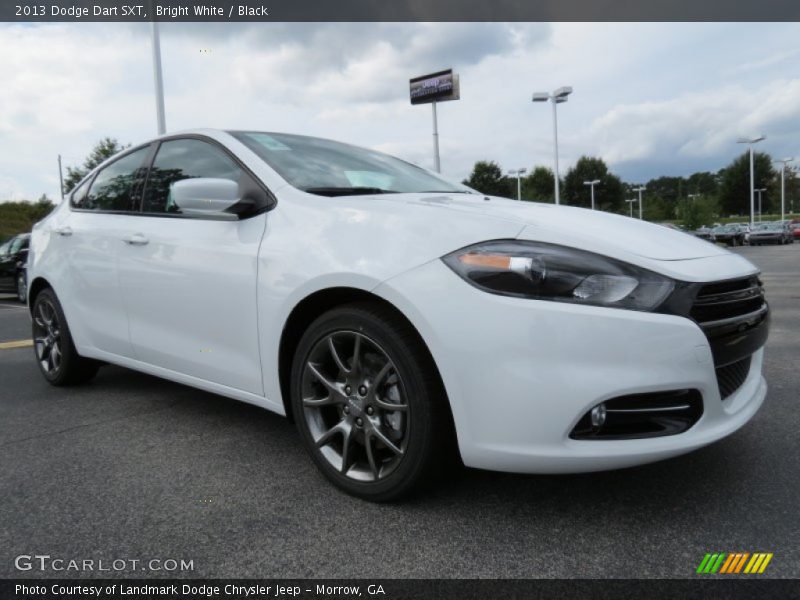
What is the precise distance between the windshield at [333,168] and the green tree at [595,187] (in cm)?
7884

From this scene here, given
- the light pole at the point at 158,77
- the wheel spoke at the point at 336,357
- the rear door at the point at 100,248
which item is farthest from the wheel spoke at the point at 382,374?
the light pole at the point at 158,77

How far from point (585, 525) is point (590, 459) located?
30cm

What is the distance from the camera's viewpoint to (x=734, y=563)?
1.81 meters

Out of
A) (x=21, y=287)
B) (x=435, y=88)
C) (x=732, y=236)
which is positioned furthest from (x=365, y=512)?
(x=732, y=236)

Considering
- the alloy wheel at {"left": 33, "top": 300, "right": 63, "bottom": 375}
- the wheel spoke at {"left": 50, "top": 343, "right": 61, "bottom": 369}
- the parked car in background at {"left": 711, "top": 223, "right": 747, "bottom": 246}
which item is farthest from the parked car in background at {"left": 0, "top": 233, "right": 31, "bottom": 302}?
the parked car in background at {"left": 711, "top": 223, "right": 747, "bottom": 246}

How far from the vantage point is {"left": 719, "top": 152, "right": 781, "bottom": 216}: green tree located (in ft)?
252

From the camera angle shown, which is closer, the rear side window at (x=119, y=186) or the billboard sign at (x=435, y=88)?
the rear side window at (x=119, y=186)

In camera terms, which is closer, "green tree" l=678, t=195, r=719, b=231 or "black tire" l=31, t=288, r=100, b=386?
"black tire" l=31, t=288, r=100, b=386

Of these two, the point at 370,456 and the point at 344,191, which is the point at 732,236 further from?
the point at 370,456

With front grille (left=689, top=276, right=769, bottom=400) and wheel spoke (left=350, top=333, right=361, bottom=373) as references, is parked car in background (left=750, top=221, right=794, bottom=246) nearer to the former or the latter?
front grille (left=689, top=276, right=769, bottom=400)

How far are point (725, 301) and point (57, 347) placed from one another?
3846 millimetres

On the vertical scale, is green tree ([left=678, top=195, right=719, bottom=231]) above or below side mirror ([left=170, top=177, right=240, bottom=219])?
above

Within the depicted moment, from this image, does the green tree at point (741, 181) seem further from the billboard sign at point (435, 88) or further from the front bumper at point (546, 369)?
the front bumper at point (546, 369)

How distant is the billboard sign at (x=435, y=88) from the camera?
132 feet
